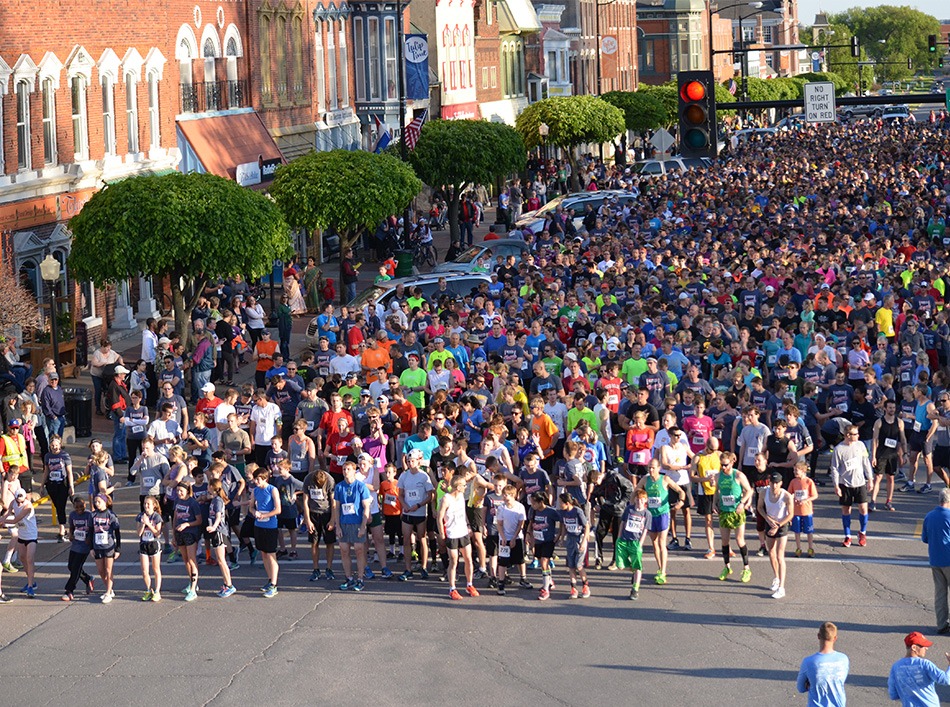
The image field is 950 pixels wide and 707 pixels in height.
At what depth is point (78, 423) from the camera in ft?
79.9

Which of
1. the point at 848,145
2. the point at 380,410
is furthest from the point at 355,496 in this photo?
the point at 848,145

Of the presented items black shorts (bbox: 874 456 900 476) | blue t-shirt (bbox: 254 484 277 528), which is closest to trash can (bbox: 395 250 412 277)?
black shorts (bbox: 874 456 900 476)

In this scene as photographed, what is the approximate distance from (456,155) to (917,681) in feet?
119

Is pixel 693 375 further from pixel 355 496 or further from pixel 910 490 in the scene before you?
pixel 355 496

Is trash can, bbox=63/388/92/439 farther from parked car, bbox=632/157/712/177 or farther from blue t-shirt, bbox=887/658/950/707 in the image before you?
parked car, bbox=632/157/712/177

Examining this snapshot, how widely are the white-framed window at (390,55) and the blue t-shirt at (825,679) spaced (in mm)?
41453

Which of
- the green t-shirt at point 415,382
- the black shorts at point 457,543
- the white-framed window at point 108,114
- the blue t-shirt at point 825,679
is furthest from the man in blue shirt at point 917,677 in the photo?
the white-framed window at point 108,114

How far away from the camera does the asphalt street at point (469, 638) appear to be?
1352 centimetres

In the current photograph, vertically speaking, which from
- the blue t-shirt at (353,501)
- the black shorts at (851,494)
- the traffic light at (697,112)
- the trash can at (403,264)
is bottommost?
the black shorts at (851,494)

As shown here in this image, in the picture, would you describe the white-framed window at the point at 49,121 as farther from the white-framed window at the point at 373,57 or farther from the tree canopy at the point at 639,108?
the tree canopy at the point at 639,108

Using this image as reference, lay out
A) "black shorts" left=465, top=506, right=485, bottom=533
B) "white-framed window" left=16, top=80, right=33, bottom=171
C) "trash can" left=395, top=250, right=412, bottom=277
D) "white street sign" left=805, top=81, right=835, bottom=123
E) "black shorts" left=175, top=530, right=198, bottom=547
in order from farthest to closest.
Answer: "trash can" left=395, top=250, right=412, bottom=277
"white-framed window" left=16, top=80, right=33, bottom=171
"white street sign" left=805, top=81, right=835, bottom=123
"black shorts" left=465, top=506, right=485, bottom=533
"black shorts" left=175, top=530, right=198, bottom=547

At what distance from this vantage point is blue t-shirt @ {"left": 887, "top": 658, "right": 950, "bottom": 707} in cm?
1114

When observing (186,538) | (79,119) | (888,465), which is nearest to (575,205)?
(79,119)

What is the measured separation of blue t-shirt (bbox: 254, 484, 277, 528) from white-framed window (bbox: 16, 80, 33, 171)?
1534 cm
